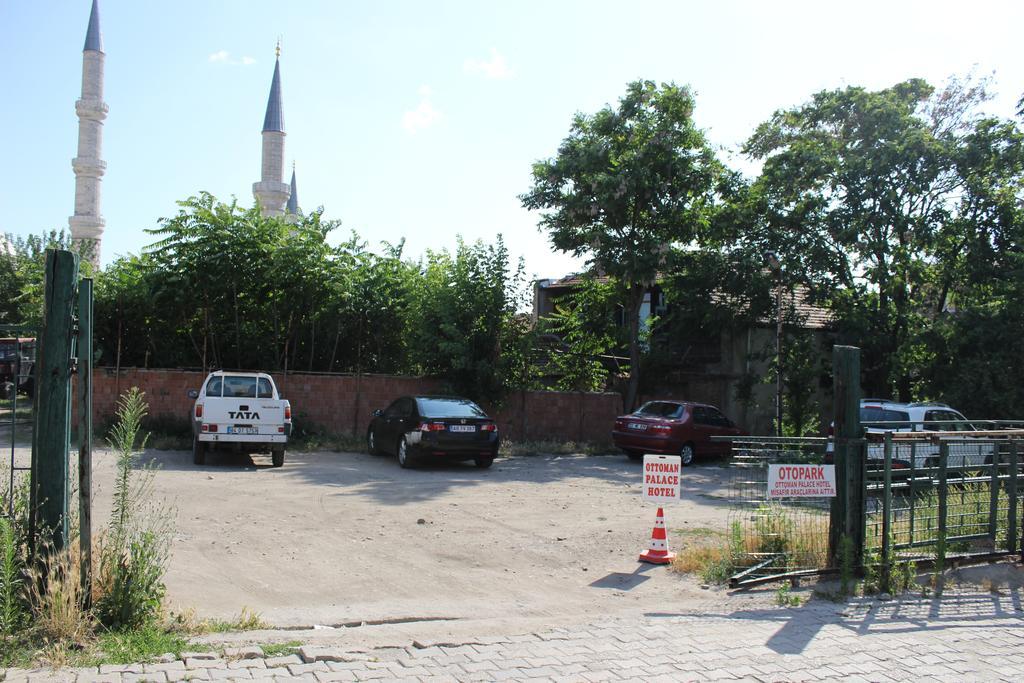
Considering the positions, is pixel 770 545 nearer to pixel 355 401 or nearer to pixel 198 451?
pixel 198 451

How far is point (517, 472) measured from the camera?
16.8m

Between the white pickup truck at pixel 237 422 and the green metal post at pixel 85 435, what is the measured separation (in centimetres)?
A: 989

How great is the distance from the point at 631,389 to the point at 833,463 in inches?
657

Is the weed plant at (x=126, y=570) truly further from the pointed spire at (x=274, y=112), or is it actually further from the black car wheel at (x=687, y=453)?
the pointed spire at (x=274, y=112)

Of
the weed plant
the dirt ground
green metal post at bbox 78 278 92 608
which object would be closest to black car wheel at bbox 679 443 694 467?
the dirt ground

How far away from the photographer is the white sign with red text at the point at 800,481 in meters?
7.78

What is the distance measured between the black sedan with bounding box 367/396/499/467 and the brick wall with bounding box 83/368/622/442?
4.10 m

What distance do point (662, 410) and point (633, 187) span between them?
21.2ft

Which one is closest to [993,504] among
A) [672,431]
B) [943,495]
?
[943,495]

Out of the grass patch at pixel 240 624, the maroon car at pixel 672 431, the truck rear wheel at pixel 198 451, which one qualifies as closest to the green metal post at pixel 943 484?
the grass patch at pixel 240 624

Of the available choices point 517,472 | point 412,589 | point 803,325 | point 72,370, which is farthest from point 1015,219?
point 72,370

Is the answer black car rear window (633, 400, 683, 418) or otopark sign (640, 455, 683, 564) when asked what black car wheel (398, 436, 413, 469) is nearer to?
black car rear window (633, 400, 683, 418)

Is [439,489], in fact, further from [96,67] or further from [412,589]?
[96,67]

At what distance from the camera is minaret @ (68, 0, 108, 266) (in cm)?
4662
